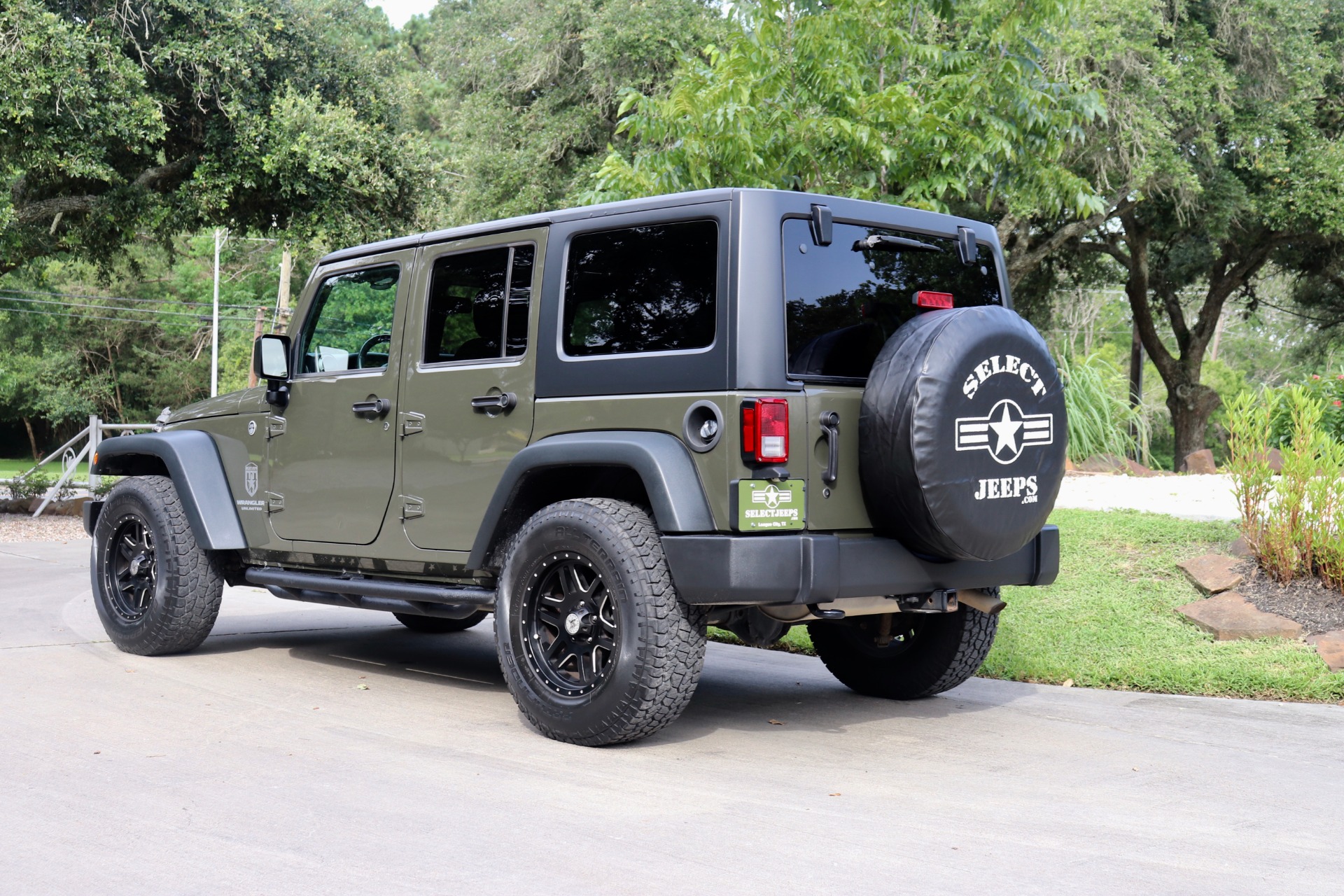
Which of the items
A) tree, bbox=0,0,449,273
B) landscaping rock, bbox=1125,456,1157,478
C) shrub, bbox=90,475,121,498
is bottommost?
shrub, bbox=90,475,121,498

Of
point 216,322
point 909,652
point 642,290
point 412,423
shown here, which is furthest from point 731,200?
point 216,322

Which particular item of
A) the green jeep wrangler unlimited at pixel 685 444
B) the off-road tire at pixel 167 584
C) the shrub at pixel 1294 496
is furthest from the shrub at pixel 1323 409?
the off-road tire at pixel 167 584

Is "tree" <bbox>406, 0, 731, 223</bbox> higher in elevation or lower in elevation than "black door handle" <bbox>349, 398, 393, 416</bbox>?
higher

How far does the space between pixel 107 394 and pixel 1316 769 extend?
5274 centimetres

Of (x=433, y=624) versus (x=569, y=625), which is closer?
(x=569, y=625)

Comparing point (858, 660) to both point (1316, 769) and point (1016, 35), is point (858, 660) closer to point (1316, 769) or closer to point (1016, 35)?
point (1316, 769)

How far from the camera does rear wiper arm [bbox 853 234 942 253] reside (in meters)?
5.39

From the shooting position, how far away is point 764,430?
479 cm

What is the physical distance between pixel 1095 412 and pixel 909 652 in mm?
10328

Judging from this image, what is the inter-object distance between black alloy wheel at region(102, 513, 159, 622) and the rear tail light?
178 inches

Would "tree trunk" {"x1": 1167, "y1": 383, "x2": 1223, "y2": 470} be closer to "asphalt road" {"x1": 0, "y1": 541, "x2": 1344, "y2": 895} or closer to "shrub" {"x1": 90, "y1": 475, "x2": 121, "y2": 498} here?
"shrub" {"x1": 90, "y1": 475, "x2": 121, "y2": 498}

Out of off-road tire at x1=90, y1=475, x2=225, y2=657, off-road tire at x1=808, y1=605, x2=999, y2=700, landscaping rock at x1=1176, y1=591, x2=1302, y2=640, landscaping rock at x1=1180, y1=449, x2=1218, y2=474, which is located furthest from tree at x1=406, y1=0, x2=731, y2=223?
off-road tire at x1=808, y1=605, x2=999, y2=700

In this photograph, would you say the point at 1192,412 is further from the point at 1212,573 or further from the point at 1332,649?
the point at 1332,649

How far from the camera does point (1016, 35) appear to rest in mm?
8133
